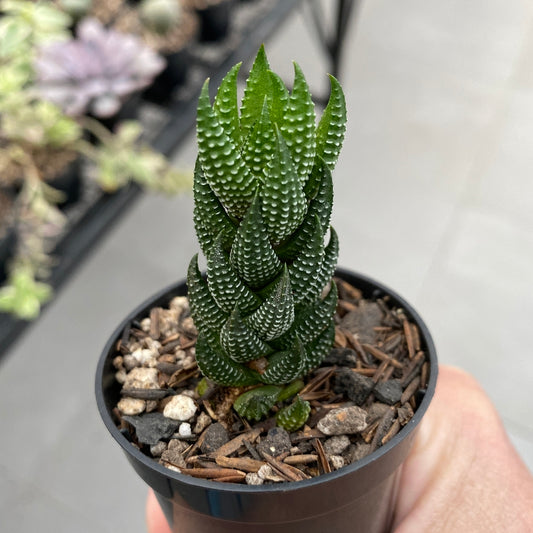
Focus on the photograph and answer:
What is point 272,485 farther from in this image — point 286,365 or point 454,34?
point 454,34

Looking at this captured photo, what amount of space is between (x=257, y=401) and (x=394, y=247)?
1514 mm

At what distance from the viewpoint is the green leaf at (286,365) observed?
28.1 inches

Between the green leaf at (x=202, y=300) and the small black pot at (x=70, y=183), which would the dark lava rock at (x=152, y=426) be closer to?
the green leaf at (x=202, y=300)

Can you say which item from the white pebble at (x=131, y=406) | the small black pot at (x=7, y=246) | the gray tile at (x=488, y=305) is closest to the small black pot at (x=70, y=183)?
the small black pot at (x=7, y=246)

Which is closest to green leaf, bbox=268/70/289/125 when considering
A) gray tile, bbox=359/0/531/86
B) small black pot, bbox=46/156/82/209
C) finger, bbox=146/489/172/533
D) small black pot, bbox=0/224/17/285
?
finger, bbox=146/489/172/533

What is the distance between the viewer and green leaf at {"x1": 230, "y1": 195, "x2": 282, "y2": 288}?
0.63m

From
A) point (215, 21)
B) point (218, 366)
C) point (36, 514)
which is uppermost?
point (218, 366)

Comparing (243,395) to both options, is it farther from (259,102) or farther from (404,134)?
(404,134)

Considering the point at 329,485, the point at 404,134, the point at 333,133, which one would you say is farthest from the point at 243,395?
the point at 404,134

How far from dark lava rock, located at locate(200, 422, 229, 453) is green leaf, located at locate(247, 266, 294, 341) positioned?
0.13m

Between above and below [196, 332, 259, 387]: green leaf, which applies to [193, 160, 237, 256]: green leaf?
above

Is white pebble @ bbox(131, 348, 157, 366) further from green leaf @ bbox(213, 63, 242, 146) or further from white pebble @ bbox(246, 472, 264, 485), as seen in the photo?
green leaf @ bbox(213, 63, 242, 146)

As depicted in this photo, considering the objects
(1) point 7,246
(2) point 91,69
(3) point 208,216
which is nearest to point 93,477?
(1) point 7,246

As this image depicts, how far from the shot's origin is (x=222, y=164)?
2.03 feet
